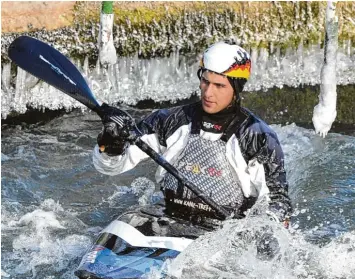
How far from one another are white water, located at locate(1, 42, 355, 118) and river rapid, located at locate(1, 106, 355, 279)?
25cm

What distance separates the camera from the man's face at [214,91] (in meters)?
5.36

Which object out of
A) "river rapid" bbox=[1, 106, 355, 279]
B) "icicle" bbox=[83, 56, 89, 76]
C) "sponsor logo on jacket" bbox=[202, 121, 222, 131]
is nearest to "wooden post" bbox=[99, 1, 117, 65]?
"icicle" bbox=[83, 56, 89, 76]

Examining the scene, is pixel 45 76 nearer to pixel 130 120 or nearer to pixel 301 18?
pixel 130 120

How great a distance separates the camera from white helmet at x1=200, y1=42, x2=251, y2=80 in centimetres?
533

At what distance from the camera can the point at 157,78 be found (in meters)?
9.84

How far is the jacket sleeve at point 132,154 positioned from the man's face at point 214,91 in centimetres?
40

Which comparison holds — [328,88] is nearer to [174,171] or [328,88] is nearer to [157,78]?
[174,171]

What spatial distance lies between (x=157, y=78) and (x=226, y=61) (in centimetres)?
454

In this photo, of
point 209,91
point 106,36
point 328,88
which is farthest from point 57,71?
point 106,36

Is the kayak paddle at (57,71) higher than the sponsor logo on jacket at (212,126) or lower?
higher

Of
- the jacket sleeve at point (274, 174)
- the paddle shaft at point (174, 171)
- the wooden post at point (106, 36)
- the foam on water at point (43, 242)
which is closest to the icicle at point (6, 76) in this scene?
the wooden post at point (106, 36)

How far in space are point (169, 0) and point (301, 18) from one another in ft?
5.09

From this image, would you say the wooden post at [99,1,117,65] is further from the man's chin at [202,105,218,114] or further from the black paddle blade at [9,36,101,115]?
the man's chin at [202,105,218,114]

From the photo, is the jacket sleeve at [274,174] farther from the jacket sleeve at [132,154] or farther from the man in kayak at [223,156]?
the jacket sleeve at [132,154]
